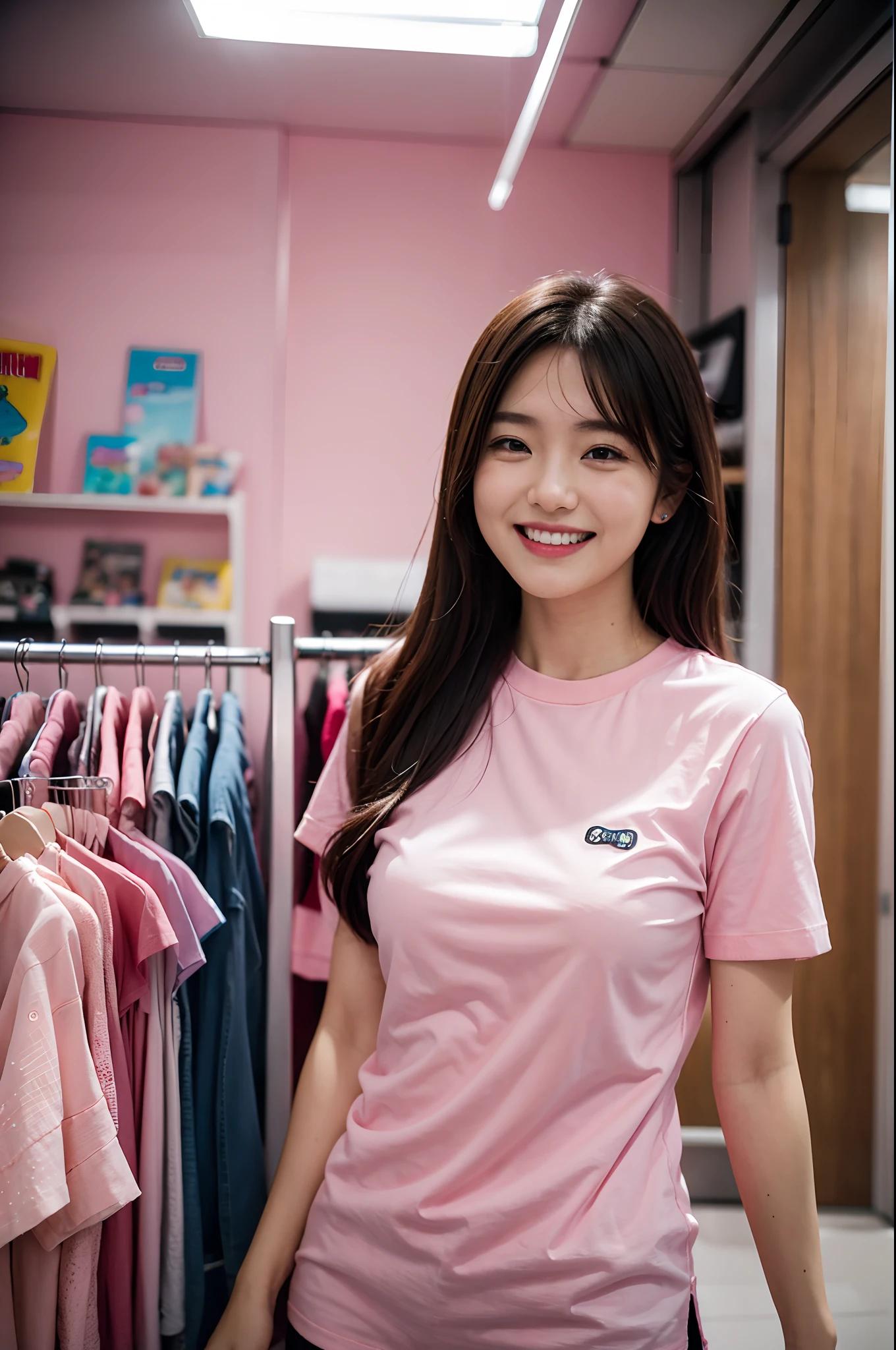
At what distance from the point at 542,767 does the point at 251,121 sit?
994 millimetres

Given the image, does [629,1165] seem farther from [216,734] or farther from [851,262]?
[851,262]

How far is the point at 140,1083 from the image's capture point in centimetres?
113

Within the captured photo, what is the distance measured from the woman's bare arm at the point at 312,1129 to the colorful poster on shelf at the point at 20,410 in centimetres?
71

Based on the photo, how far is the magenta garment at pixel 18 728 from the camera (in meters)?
1.15

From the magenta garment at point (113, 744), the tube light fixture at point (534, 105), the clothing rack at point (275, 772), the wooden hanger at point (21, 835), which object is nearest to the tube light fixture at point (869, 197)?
the tube light fixture at point (534, 105)

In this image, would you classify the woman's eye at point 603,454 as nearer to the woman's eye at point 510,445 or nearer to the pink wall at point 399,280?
the woman's eye at point 510,445

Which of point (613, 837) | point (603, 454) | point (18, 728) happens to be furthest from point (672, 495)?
point (18, 728)

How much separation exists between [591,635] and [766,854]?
1.00 feet

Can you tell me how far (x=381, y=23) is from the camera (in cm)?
126

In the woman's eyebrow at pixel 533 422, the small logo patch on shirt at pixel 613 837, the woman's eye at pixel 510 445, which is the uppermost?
the woman's eyebrow at pixel 533 422

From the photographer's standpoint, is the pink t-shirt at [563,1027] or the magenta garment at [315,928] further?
the magenta garment at [315,928]

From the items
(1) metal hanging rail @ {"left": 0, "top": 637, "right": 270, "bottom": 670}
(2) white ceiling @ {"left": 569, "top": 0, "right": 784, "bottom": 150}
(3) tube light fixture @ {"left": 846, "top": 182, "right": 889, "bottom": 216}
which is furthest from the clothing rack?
(3) tube light fixture @ {"left": 846, "top": 182, "right": 889, "bottom": 216}

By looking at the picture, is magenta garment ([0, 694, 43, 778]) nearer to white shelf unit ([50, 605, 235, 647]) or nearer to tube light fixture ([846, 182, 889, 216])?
white shelf unit ([50, 605, 235, 647])

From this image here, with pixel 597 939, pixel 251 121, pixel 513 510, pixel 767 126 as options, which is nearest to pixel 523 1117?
pixel 597 939
